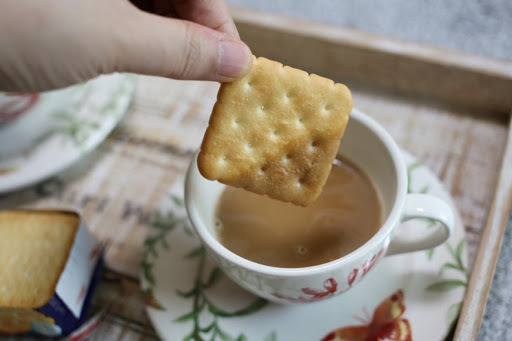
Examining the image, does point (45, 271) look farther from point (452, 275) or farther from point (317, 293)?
point (452, 275)

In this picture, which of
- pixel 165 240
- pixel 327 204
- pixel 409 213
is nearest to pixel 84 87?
pixel 165 240

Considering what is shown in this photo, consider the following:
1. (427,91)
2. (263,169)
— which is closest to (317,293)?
(263,169)

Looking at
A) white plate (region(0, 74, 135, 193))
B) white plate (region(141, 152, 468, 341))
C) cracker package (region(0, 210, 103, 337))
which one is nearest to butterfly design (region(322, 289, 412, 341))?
white plate (region(141, 152, 468, 341))

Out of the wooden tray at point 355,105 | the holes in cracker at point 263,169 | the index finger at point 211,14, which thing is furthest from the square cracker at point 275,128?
the wooden tray at point 355,105

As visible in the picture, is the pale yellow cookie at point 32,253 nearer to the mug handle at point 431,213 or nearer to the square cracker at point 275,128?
the square cracker at point 275,128

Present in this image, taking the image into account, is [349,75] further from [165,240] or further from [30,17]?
[30,17]

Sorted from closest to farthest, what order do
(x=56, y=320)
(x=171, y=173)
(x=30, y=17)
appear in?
(x=30, y=17) < (x=56, y=320) < (x=171, y=173)
